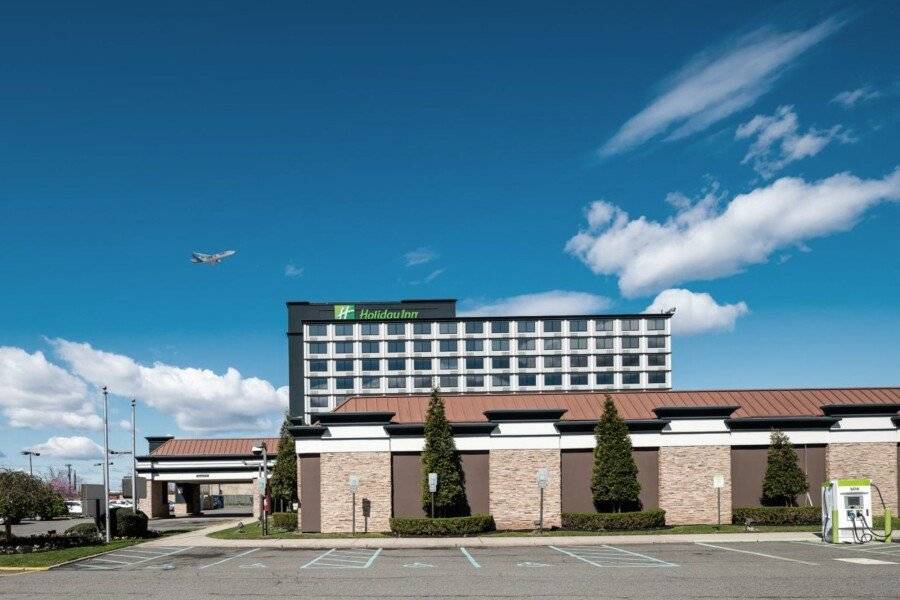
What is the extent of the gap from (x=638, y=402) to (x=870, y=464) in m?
11.6

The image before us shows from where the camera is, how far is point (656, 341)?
12619 cm

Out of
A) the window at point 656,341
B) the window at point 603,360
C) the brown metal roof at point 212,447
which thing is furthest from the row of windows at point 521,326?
the brown metal roof at point 212,447

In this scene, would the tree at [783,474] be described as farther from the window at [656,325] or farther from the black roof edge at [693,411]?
the window at [656,325]

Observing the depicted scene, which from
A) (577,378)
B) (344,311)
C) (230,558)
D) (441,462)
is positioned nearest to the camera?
(230,558)

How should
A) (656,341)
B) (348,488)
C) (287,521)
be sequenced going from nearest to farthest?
(348,488) → (287,521) → (656,341)

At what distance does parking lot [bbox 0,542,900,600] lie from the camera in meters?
20.2

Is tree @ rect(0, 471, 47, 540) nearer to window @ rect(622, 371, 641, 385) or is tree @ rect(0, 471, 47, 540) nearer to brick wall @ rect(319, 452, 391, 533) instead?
brick wall @ rect(319, 452, 391, 533)

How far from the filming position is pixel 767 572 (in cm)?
2281

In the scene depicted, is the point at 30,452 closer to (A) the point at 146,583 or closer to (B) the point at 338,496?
(B) the point at 338,496

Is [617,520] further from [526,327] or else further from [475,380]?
[526,327]

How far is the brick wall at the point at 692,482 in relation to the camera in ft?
128

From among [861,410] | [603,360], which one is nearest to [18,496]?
[861,410]

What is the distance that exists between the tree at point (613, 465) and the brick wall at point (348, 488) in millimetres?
10084

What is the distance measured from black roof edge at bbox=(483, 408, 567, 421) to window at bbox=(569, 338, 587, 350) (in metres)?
87.5
